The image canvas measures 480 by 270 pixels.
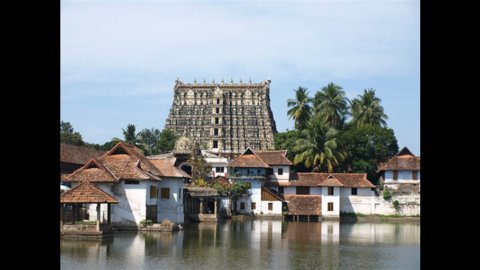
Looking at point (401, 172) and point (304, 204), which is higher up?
point (401, 172)

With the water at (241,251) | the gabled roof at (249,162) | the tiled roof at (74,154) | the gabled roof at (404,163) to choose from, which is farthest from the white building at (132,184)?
the gabled roof at (404,163)

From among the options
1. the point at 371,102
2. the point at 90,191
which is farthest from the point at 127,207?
the point at 371,102

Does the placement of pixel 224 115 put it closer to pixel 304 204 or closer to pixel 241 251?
pixel 304 204

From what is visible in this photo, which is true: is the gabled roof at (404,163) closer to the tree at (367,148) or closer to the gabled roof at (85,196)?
the tree at (367,148)

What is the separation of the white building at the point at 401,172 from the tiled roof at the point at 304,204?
6.93 metres

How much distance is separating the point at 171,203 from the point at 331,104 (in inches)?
1306

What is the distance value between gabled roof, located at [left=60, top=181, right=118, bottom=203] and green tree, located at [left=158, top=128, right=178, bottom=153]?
164 feet

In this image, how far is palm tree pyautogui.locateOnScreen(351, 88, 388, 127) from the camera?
71625 mm

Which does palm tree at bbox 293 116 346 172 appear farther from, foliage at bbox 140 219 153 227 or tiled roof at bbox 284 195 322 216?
foliage at bbox 140 219 153 227

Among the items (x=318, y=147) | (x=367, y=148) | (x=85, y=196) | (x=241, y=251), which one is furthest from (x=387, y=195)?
(x=241, y=251)

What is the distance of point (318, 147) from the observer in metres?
60.4

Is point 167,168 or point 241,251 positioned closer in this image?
point 241,251

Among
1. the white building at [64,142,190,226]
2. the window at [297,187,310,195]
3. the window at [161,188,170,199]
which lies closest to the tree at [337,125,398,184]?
the window at [297,187,310,195]
